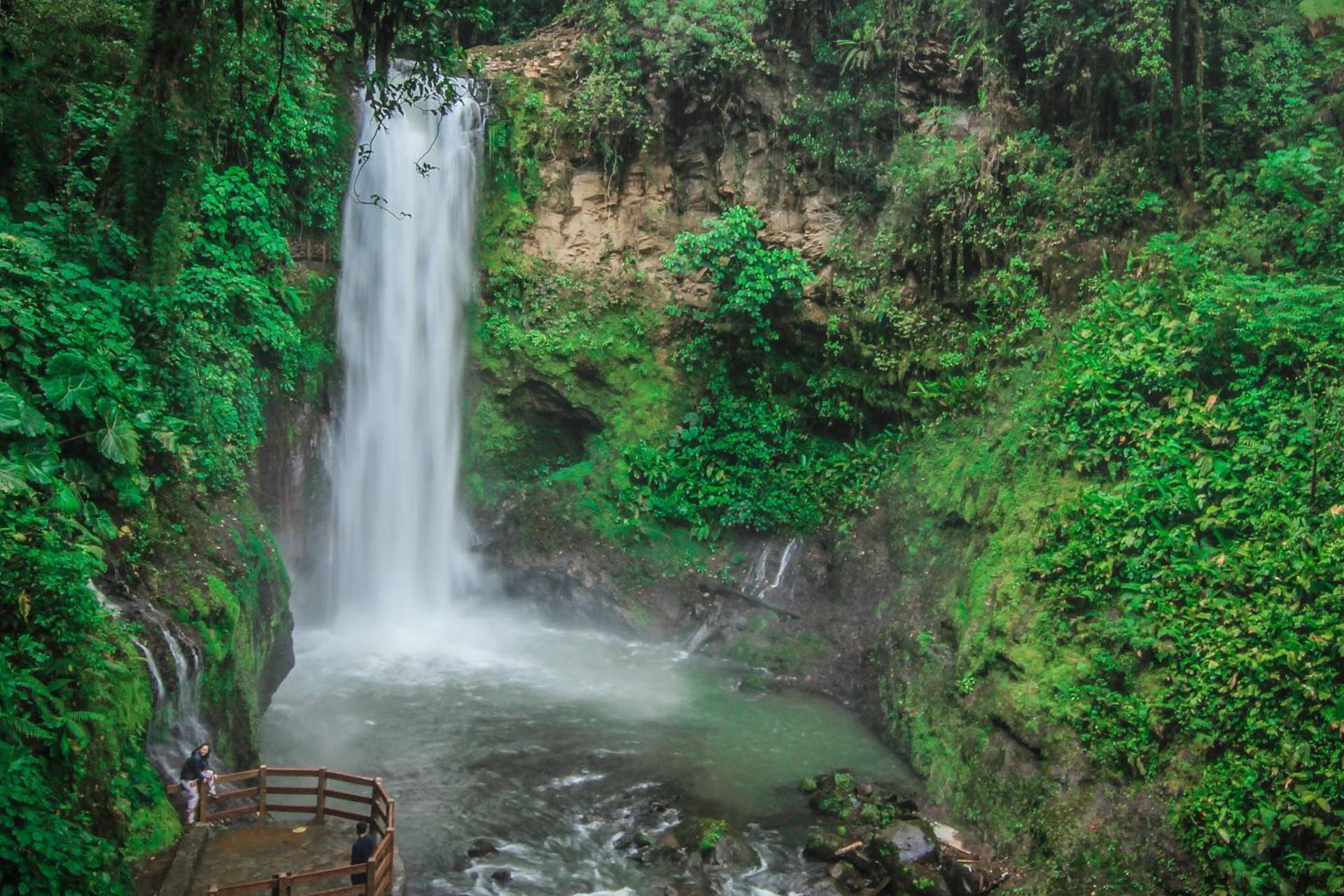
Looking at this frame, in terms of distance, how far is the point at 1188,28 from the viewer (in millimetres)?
15625

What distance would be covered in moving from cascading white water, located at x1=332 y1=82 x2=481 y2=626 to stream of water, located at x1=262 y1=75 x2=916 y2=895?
35mm

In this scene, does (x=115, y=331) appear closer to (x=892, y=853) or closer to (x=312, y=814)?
(x=312, y=814)

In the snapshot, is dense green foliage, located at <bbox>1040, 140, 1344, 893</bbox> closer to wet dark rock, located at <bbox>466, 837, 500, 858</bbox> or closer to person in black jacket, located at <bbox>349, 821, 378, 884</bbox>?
wet dark rock, located at <bbox>466, 837, 500, 858</bbox>

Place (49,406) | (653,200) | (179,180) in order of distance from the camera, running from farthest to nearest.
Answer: (653,200), (179,180), (49,406)

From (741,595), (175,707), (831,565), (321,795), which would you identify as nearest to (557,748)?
(321,795)

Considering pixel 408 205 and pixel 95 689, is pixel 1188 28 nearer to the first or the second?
pixel 408 205

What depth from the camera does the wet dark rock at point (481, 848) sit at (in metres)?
10.3

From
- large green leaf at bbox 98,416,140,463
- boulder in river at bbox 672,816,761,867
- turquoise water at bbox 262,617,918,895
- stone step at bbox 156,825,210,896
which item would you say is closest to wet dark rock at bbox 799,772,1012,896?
turquoise water at bbox 262,617,918,895

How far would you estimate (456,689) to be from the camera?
1492cm

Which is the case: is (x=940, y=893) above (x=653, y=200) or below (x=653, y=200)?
below

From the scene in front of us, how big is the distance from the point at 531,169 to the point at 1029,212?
29.1ft

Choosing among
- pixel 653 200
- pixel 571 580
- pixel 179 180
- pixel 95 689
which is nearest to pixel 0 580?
pixel 95 689

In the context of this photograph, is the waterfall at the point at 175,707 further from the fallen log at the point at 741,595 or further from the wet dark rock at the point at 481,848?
the fallen log at the point at 741,595

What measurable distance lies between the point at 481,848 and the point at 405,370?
10147 millimetres
